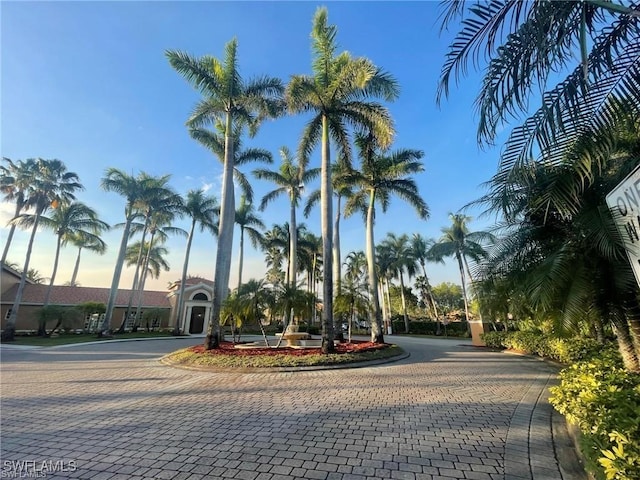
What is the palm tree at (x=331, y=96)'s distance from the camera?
44.7 feet

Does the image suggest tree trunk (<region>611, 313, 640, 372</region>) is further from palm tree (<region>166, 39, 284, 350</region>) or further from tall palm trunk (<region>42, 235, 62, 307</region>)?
tall palm trunk (<region>42, 235, 62, 307</region>)

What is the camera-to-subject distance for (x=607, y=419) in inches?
113

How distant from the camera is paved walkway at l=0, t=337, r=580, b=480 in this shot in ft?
12.0

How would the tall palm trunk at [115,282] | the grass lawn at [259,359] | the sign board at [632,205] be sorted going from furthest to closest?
the tall palm trunk at [115,282] → the grass lawn at [259,359] → the sign board at [632,205]

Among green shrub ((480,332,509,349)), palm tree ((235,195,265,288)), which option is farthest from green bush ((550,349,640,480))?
palm tree ((235,195,265,288))

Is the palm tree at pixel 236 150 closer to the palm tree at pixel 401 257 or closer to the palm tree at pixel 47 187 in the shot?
the palm tree at pixel 47 187

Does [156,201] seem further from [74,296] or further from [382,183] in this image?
[382,183]

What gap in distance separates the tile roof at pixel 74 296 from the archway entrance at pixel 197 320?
5970mm

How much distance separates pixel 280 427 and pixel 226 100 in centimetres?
1556

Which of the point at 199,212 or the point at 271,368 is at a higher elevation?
the point at 199,212

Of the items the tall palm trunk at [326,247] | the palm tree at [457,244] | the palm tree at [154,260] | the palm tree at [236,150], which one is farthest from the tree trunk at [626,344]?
the palm tree at [154,260]

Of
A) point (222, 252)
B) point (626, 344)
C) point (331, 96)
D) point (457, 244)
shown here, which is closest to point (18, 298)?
point (222, 252)

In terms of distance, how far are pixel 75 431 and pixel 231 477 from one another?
11.3 feet

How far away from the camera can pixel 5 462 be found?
12.7 ft
